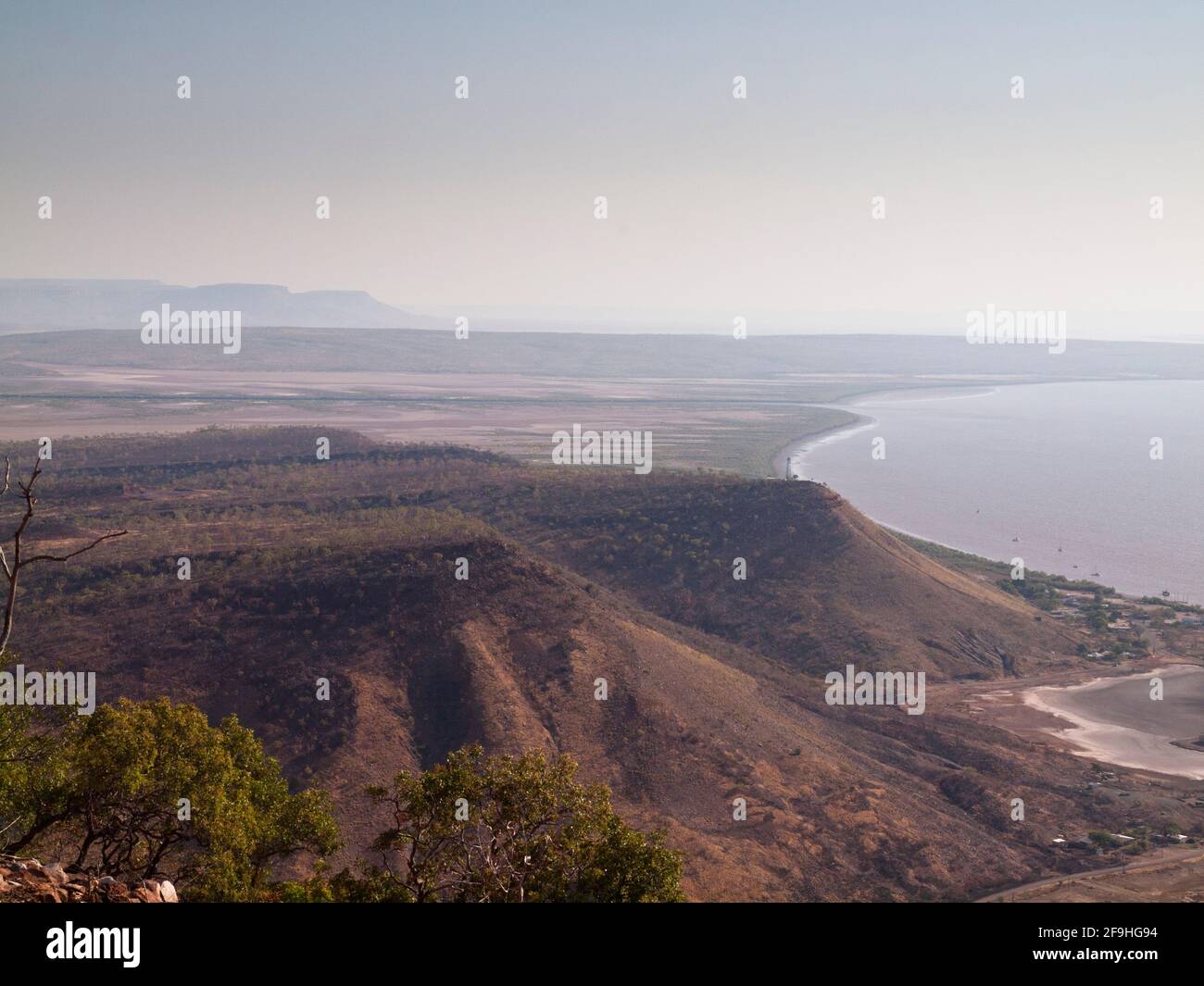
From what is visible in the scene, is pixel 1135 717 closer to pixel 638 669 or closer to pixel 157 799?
pixel 638 669

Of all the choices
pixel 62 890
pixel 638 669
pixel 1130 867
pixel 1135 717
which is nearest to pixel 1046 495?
pixel 1135 717

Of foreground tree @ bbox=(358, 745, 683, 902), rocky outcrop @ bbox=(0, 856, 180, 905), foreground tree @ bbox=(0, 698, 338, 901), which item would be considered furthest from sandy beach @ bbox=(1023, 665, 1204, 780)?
rocky outcrop @ bbox=(0, 856, 180, 905)

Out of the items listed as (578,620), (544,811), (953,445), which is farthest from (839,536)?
(953,445)

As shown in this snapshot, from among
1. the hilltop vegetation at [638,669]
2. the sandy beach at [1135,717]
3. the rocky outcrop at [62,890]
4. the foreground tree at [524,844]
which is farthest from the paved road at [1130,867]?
the rocky outcrop at [62,890]

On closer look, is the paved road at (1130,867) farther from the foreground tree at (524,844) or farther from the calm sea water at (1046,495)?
the calm sea water at (1046,495)

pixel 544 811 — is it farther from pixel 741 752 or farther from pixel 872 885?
pixel 741 752
